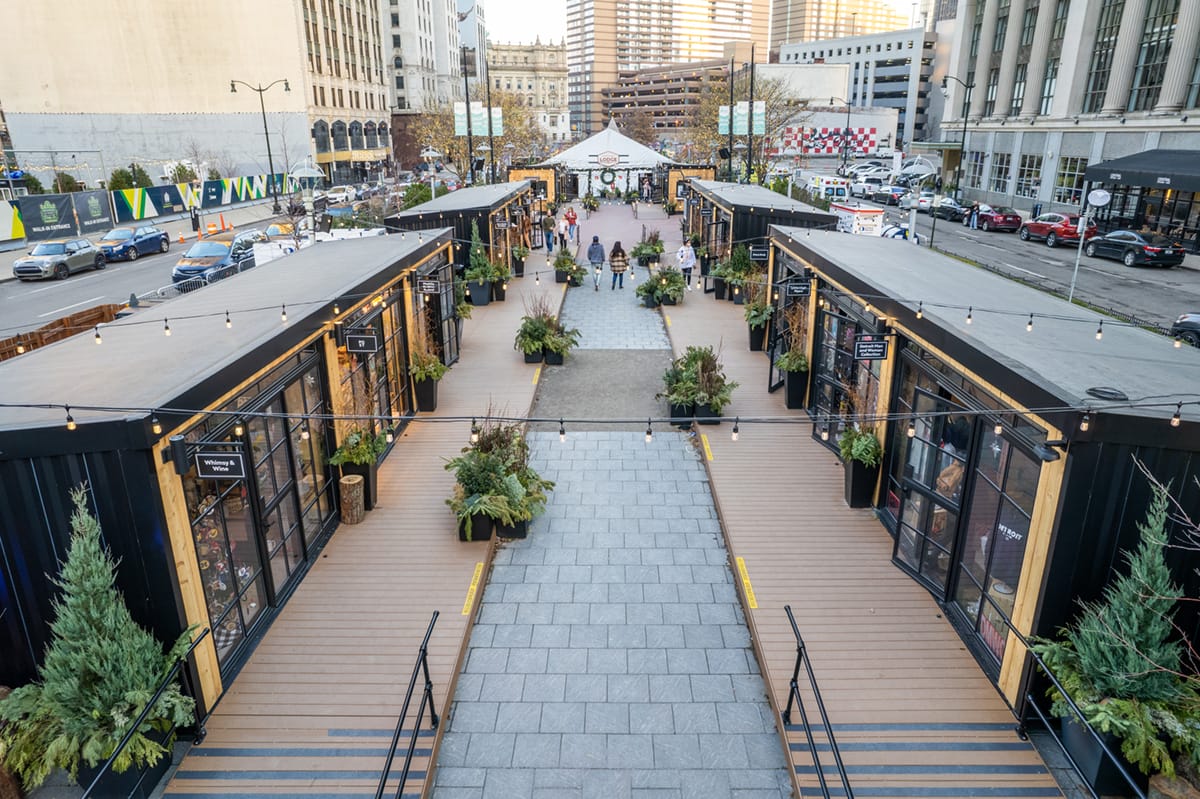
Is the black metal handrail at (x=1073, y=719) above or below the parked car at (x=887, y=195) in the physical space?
below

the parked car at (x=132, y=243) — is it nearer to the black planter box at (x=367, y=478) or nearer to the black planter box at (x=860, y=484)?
the black planter box at (x=367, y=478)

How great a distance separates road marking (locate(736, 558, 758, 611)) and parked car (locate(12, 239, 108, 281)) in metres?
33.7

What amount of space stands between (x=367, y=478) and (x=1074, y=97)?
53.3 metres

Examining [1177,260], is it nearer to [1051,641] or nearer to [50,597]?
[1051,641]

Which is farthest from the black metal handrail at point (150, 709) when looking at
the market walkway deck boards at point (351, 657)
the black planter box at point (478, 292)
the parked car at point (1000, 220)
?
the parked car at point (1000, 220)

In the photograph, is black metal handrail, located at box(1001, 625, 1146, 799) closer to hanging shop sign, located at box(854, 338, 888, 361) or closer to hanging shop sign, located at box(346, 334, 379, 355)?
hanging shop sign, located at box(854, 338, 888, 361)

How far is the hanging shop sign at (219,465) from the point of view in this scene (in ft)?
23.4

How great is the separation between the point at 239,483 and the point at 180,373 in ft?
4.66

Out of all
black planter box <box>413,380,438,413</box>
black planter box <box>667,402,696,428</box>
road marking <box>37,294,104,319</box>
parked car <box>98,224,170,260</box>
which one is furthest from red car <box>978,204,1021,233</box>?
parked car <box>98,224,170,260</box>

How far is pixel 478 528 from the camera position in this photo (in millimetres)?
11070

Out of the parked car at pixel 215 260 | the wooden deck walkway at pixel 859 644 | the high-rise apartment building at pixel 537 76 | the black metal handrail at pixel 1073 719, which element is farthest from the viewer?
the high-rise apartment building at pixel 537 76

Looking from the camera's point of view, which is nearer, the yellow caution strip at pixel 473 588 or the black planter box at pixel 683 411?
the yellow caution strip at pixel 473 588

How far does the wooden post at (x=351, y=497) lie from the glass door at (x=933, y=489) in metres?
7.87

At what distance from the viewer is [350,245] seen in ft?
59.8
